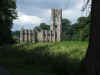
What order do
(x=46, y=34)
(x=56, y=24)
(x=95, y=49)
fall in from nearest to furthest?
(x=95, y=49) < (x=46, y=34) < (x=56, y=24)

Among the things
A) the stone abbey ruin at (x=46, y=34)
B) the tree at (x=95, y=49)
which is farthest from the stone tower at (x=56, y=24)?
the tree at (x=95, y=49)

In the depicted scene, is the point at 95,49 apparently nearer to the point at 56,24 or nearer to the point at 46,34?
the point at 46,34

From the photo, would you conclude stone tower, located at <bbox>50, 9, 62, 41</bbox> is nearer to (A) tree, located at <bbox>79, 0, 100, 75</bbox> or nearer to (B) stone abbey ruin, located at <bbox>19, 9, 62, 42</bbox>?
(B) stone abbey ruin, located at <bbox>19, 9, 62, 42</bbox>

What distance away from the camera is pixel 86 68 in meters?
5.02

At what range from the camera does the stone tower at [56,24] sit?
77.4 metres

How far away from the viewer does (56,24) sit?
81.6 meters

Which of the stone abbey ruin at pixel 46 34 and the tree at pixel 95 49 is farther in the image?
the stone abbey ruin at pixel 46 34

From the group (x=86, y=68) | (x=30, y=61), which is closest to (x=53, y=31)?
(x=30, y=61)

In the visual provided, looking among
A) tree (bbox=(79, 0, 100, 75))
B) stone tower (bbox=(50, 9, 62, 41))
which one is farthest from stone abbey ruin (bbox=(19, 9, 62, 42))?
tree (bbox=(79, 0, 100, 75))

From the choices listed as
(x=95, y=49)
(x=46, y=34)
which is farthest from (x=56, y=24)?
(x=95, y=49)

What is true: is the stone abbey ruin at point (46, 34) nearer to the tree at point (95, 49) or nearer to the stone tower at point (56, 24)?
the stone tower at point (56, 24)

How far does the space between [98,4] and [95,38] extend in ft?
2.63

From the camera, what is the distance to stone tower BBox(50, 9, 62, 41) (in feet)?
254

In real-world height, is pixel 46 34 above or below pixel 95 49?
below
